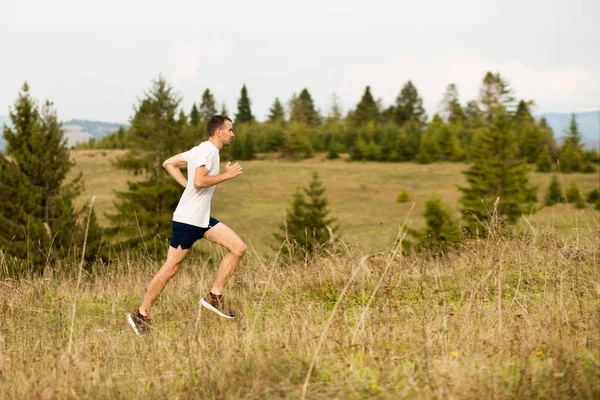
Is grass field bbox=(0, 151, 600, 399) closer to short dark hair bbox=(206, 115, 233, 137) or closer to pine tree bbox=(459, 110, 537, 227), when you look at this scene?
short dark hair bbox=(206, 115, 233, 137)

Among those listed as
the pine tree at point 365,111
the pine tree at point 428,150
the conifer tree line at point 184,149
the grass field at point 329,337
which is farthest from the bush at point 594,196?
the pine tree at point 365,111

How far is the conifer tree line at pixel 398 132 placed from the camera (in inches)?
3073

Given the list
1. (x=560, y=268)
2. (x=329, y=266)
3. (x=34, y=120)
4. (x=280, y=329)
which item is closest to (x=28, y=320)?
(x=280, y=329)

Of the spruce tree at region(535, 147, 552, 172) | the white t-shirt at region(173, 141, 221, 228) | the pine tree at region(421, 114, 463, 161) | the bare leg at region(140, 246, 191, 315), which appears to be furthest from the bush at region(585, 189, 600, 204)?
the bare leg at region(140, 246, 191, 315)

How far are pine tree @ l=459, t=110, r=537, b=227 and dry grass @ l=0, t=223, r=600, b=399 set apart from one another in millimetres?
36001

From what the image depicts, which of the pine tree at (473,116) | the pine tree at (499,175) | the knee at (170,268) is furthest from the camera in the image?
the pine tree at (473,116)

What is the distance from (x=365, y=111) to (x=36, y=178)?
92676 mm

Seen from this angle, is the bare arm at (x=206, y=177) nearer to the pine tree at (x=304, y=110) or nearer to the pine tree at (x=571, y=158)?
the pine tree at (x=571, y=158)

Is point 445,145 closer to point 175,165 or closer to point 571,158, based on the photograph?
point 571,158

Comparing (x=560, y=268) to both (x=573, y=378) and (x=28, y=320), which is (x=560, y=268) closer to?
(x=573, y=378)

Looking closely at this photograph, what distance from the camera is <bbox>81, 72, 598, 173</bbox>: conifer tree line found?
78062 mm

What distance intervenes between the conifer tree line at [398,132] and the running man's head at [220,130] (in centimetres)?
6252

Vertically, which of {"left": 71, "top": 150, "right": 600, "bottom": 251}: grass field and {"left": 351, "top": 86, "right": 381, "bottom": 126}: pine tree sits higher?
{"left": 351, "top": 86, "right": 381, "bottom": 126}: pine tree

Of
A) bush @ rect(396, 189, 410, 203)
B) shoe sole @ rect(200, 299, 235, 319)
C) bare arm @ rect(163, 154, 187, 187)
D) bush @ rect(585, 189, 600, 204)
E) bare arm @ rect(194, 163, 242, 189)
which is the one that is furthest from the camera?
bush @ rect(396, 189, 410, 203)
